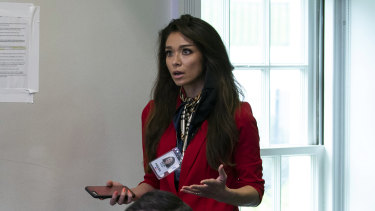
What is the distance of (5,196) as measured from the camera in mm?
2574

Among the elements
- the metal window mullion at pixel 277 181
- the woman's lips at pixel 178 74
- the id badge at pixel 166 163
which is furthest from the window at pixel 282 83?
the id badge at pixel 166 163

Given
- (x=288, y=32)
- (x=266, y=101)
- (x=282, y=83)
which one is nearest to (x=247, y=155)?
(x=266, y=101)

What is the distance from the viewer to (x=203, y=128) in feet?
7.10

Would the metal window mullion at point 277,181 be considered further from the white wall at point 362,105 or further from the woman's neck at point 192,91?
the woman's neck at point 192,91

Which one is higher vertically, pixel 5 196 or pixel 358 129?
pixel 358 129

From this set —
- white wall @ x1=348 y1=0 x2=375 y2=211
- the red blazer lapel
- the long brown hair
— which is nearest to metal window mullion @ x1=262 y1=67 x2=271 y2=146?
white wall @ x1=348 y1=0 x2=375 y2=211

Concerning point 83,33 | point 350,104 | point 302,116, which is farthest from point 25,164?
point 350,104

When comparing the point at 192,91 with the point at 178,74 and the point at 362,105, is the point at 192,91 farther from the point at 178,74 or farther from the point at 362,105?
the point at 362,105

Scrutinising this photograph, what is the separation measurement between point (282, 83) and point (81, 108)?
1.29 meters

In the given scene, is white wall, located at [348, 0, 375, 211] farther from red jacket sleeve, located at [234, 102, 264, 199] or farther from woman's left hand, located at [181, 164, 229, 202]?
woman's left hand, located at [181, 164, 229, 202]

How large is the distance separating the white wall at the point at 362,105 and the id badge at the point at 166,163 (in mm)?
1457

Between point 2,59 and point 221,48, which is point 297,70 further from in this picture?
point 2,59

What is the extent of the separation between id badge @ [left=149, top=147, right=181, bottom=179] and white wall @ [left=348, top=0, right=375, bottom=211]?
4.78 feet

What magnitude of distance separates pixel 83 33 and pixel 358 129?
68.5 inches
